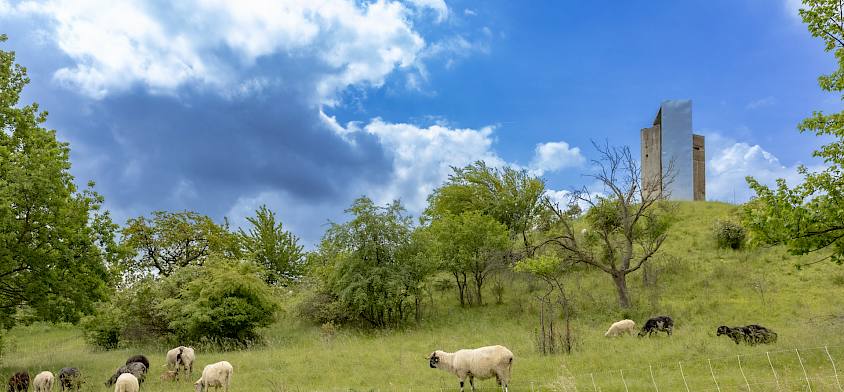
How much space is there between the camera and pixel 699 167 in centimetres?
4562

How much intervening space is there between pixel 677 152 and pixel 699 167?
3.11 metres

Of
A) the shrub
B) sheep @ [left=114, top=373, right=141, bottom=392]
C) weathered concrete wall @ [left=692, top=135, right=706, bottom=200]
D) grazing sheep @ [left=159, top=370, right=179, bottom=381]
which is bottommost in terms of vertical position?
grazing sheep @ [left=159, top=370, right=179, bottom=381]

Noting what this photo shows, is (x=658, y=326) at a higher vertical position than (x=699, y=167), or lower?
lower

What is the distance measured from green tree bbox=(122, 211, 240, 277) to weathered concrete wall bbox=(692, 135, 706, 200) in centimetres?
3878

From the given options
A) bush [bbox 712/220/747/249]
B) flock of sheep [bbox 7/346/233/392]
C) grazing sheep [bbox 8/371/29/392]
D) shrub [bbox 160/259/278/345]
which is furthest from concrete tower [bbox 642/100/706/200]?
grazing sheep [bbox 8/371/29/392]

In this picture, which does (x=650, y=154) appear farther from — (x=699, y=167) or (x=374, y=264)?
(x=374, y=264)

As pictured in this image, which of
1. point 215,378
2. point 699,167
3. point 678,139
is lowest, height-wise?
point 215,378

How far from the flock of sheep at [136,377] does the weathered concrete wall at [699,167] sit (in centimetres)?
4119

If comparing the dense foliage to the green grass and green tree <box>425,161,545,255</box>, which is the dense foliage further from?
green tree <box>425,161,545,255</box>

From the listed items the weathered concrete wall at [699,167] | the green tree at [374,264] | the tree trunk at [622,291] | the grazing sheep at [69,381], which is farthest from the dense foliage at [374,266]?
the weathered concrete wall at [699,167]

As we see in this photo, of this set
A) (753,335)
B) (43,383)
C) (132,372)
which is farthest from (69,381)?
(753,335)

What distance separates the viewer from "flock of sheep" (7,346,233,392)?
580 inches

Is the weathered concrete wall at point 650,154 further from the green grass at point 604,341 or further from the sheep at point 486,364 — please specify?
the sheep at point 486,364

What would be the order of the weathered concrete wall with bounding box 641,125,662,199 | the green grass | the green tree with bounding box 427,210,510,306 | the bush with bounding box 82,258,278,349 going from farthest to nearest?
the weathered concrete wall with bounding box 641,125,662,199, the green tree with bounding box 427,210,510,306, the bush with bounding box 82,258,278,349, the green grass
